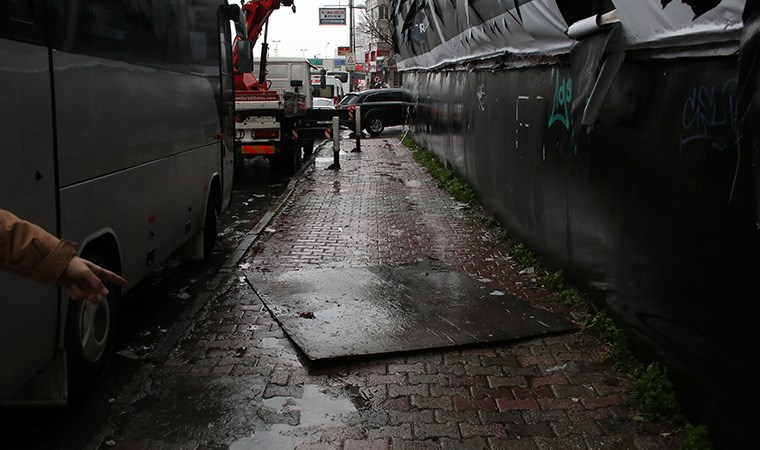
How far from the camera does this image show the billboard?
63281 millimetres

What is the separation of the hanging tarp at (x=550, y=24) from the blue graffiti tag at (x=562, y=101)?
0.99 ft

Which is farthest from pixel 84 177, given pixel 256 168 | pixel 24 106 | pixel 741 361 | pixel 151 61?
pixel 256 168

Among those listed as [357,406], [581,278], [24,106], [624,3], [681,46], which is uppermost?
[624,3]

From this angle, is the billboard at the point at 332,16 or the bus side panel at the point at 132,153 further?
the billboard at the point at 332,16

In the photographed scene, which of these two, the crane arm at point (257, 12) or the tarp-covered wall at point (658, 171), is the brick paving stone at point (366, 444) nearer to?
the tarp-covered wall at point (658, 171)

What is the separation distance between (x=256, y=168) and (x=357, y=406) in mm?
14897

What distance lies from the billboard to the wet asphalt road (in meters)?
54.6

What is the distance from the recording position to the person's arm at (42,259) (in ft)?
7.71

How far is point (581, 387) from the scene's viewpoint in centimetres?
469

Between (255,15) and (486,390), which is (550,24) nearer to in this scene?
(486,390)

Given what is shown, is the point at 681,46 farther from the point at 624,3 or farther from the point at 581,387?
the point at 581,387

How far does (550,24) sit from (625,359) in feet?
Result: 11.1

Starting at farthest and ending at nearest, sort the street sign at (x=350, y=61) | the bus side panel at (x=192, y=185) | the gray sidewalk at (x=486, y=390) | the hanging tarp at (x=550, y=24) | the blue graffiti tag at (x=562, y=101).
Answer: the street sign at (x=350, y=61), the bus side panel at (x=192, y=185), the blue graffiti tag at (x=562, y=101), the gray sidewalk at (x=486, y=390), the hanging tarp at (x=550, y=24)

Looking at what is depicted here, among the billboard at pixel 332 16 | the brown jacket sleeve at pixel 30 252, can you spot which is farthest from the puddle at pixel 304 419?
the billboard at pixel 332 16
